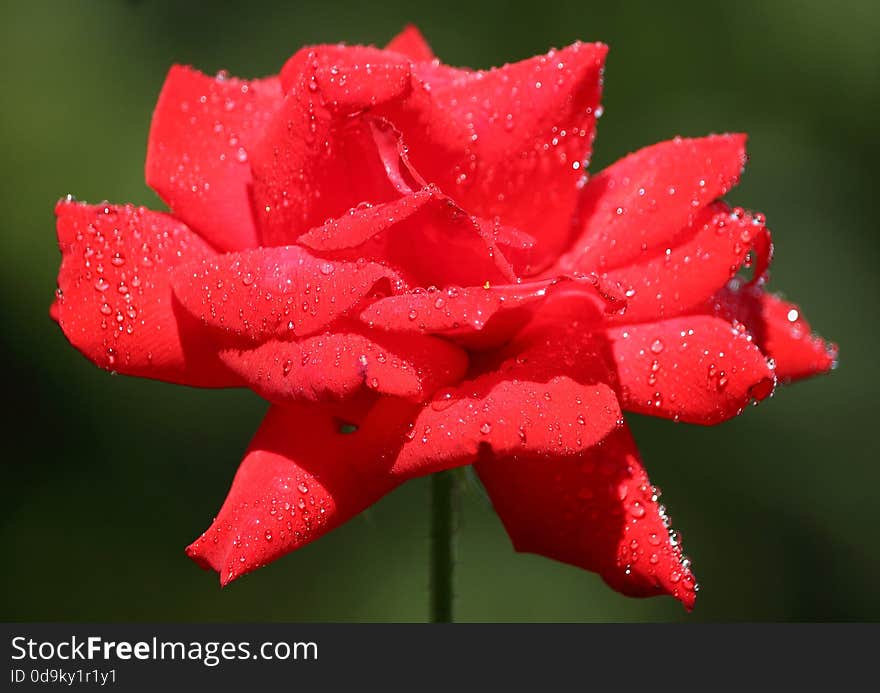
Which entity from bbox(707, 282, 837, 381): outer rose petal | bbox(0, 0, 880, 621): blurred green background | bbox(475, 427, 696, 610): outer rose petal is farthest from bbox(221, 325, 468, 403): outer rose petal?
bbox(0, 0, 880, 621): blurred green background

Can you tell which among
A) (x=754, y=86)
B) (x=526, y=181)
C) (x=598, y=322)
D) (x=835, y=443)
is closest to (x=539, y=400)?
(x=598, y=322)

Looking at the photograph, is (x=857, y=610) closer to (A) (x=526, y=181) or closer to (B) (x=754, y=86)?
(B) (x=754, y=86)

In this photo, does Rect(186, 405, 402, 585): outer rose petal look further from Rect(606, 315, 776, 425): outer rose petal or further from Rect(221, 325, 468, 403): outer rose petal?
Rect(606, 315, 776, 425): outer rose petal

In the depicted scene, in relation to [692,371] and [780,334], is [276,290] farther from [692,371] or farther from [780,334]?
[780,334]

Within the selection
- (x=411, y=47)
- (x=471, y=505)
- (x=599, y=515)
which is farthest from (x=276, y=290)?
(x=471, y=505)

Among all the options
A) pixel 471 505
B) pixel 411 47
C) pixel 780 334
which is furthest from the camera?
pixel 471 505

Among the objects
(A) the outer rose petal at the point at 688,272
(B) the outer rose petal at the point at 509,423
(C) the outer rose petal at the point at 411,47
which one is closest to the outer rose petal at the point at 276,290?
(B) the outer rose petal at the point at 509,423

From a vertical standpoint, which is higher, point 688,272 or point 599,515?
point 688,272
